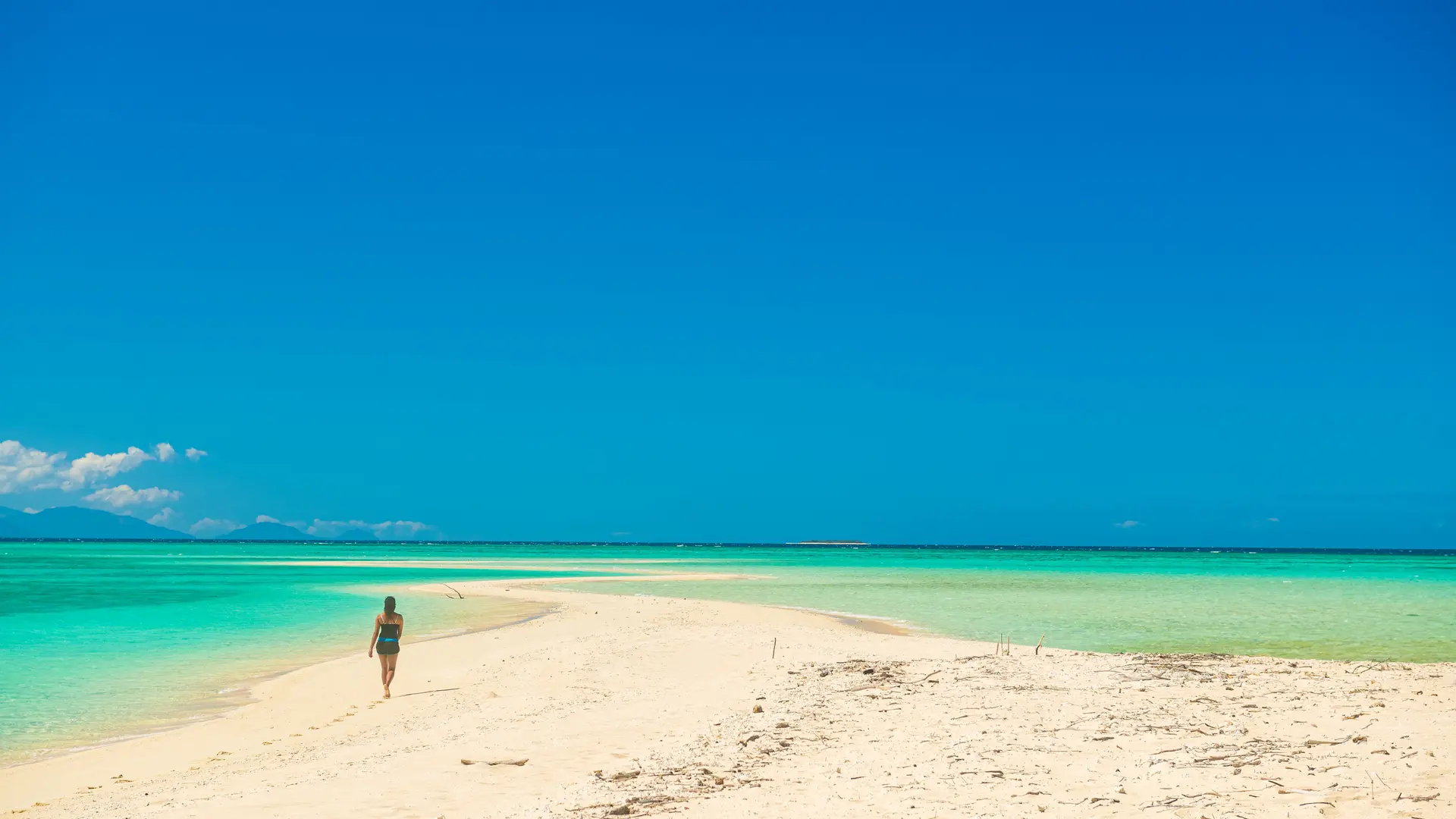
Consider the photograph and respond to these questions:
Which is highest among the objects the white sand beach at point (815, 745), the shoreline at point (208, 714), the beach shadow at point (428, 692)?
the white sand beach at point (815, 745)

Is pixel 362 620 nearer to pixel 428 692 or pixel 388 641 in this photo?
pixel 428 692

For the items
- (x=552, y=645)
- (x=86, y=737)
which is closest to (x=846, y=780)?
(x=86, y=737)

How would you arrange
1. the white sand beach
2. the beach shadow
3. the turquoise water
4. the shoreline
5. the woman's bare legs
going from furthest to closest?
the turquoise water, the beach shadow, the woman's bare legs, the shoreline, the white sand beach

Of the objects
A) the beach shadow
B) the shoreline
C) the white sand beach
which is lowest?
the shoreline

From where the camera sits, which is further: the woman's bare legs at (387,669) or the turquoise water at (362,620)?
the turquoise water at (362,620)

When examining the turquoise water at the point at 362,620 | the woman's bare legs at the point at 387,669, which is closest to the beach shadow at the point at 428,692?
the woman's bare legs at the point at 387,669

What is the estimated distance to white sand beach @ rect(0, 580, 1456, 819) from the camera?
28.0 feet

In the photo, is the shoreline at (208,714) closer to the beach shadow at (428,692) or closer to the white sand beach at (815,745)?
the white sand beach at (815,745)

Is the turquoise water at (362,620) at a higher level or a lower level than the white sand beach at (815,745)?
lower

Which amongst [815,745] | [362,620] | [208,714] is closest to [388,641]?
[208,714]

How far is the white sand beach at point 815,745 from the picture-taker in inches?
336

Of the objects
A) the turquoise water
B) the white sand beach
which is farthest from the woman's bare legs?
the turquoise water

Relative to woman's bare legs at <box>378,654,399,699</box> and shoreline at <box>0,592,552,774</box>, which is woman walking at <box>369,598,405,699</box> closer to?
woman's bare legs at <box>378,654,399,699</box>

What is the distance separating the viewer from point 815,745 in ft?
35.7
